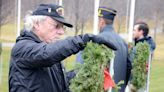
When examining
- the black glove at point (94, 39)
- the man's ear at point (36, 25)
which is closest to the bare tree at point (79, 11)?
the man's ear at point (36, 25)

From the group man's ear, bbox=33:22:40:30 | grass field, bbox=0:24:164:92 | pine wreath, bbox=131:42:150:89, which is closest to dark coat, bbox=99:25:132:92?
man's ear, bbox=33:22:40:30

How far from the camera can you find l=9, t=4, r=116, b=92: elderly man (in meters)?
2.79

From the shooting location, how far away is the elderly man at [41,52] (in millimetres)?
2792

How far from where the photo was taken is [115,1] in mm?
10406

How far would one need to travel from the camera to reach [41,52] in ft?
9.09

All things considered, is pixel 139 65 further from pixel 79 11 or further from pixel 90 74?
pixel 90 74

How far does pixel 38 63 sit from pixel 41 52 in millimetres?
118

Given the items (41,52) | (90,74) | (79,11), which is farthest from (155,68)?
(41,52)

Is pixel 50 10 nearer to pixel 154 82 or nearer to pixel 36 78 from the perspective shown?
pixel 36 78

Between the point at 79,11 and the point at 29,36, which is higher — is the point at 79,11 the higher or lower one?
the lower one

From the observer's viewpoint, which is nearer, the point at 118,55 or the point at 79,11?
the point at 118,55

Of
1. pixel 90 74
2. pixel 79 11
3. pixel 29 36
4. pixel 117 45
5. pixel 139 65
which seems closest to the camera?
pixel 29 36

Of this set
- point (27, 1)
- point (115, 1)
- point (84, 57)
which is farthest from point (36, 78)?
point (27, 1)

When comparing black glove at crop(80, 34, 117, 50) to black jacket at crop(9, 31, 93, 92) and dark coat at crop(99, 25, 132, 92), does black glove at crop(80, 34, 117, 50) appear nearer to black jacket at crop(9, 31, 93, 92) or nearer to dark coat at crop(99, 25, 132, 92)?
black jacket at crop(9, 31, 93, 92)
